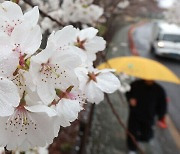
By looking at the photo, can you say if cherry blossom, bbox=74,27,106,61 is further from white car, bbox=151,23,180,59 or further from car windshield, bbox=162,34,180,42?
car windshield, bbox=162,34,180,42

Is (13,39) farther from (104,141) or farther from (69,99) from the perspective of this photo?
(104,141)

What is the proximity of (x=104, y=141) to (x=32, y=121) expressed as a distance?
543cm

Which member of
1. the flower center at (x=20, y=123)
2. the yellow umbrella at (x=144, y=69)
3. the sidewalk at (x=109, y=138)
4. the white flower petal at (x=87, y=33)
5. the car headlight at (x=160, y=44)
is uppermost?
the flower center at (x=20, y=123)

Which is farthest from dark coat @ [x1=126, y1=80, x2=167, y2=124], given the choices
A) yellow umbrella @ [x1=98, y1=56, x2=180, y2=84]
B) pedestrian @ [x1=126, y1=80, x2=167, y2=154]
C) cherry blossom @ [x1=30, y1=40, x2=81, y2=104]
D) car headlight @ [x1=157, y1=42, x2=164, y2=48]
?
car headlight @ [x1=157, y1=42, x2=164, y2=48]

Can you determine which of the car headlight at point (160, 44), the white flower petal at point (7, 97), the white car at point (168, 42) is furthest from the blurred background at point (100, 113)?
the car headlight at point (160, 44)

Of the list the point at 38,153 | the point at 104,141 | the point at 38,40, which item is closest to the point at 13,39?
the point at 38,40

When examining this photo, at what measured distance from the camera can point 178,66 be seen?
15.7m

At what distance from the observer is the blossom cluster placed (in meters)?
0.93

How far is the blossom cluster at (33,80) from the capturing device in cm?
93

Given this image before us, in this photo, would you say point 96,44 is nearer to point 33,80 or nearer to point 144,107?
point 33,80

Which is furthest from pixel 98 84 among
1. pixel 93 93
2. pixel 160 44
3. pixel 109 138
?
pixel 160 44

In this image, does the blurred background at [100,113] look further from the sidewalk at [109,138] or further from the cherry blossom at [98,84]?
the cherry blossom at [98,84]

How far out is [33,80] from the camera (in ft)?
3.27

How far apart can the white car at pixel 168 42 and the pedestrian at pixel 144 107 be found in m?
11.7
